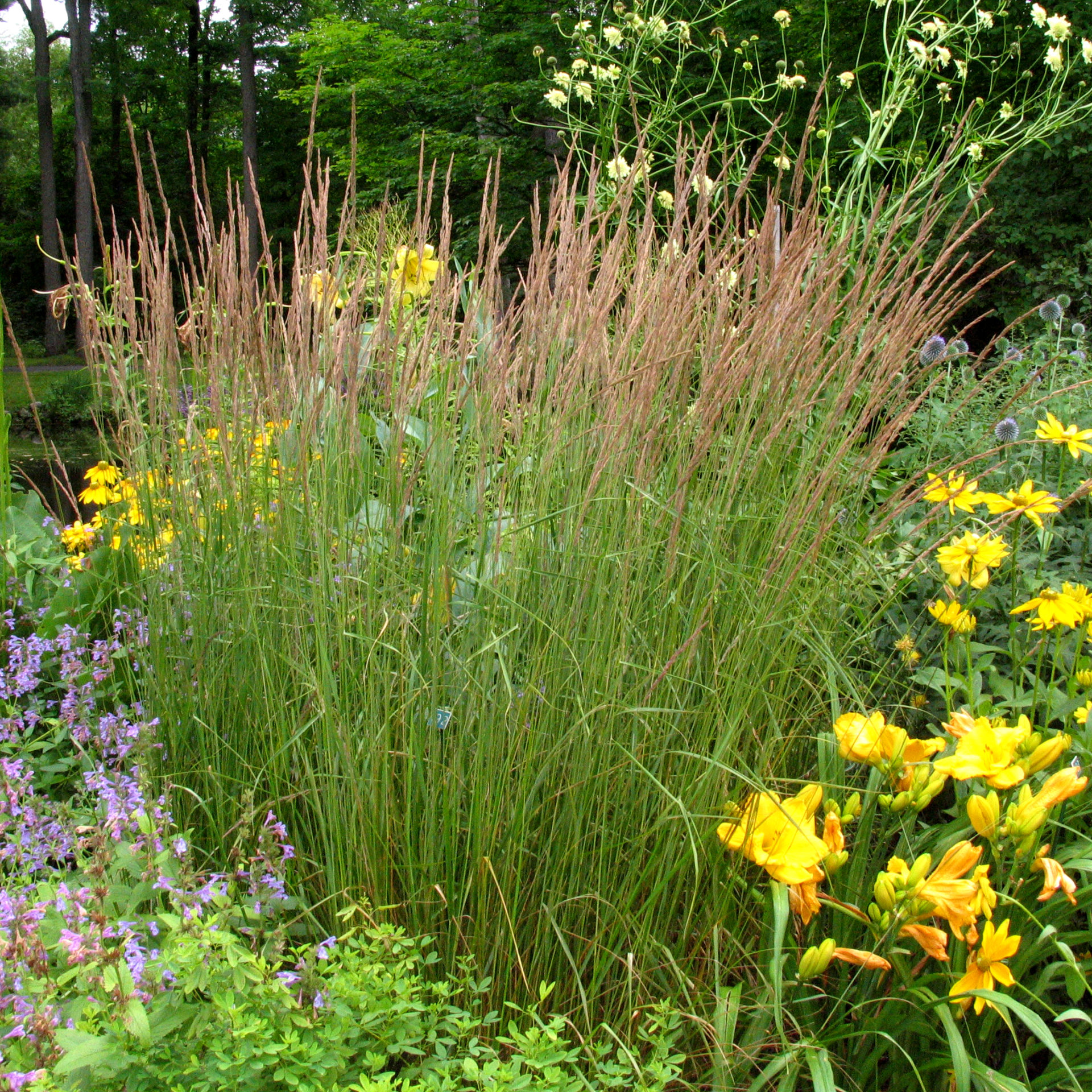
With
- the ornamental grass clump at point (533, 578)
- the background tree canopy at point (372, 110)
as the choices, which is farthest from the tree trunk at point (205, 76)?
the ornamental grass clump at point (533, 578)

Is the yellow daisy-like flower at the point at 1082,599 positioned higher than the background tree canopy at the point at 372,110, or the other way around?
the background tree canopy at the point at 372,110

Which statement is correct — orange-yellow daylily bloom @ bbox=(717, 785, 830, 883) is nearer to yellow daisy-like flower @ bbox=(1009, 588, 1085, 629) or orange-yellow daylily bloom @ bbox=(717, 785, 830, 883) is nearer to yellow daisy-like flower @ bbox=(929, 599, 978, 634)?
yellow daisy-like flower @ bbox=(929, 599, 978, 634)

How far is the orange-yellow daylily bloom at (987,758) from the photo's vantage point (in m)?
1.20

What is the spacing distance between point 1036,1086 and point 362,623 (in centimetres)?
107

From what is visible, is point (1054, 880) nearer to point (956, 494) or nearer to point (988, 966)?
point (988, 966)

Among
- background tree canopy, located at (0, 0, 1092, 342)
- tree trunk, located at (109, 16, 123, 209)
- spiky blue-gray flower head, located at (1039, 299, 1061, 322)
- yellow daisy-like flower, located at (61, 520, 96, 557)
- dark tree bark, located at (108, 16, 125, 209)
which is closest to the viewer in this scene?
yellow daisy-like flower, located at (61, 520, 96, 557)

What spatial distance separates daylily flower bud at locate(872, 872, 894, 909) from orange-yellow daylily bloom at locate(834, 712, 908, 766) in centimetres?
16

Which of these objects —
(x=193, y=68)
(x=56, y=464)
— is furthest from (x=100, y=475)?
(x=193, y=68)

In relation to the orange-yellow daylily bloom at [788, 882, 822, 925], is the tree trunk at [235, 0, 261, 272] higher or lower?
higher

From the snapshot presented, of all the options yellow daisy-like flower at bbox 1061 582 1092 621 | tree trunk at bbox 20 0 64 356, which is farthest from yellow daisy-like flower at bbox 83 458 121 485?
tree trunk at bbox 20 0 64 356

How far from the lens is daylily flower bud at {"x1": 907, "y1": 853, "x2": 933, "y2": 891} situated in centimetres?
115

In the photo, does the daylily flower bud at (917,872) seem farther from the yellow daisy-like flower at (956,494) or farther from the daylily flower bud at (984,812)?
the yellow daisy-like flower at (956,494)

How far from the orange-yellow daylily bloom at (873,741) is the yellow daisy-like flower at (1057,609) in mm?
385

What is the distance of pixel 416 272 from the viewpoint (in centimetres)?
180
